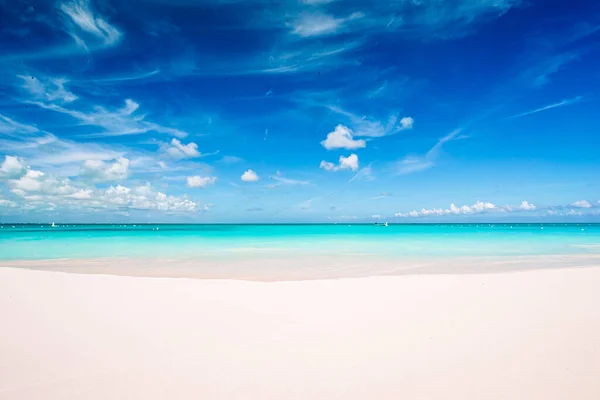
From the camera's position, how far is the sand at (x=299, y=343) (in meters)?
3.68

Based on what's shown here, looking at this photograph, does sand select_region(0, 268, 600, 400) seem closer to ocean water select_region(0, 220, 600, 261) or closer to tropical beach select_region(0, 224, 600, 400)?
tropical beach select_region(0, 224, 600, 400)

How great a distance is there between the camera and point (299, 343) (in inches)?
192

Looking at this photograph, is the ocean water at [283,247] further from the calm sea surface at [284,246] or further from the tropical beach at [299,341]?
the tropical beach at [299,341]

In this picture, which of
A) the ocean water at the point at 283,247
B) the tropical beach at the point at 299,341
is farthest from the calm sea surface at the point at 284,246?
the tropical beach at the point at 299,341

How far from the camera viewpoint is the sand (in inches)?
145

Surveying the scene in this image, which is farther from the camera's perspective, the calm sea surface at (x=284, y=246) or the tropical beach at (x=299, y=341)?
the calm sea surface at (x=284, y=246)

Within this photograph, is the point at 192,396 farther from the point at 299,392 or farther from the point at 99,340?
the point at 99,340

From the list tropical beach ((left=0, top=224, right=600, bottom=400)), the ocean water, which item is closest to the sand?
tropical beach ((left=0, top=224, right=600, bottom=400))

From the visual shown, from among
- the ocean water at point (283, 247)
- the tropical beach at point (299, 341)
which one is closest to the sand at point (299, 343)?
the tropical beach at point (299, 341)

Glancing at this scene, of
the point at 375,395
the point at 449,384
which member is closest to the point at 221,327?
the point at 375,395

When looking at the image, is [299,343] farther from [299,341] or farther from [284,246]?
[284,246]

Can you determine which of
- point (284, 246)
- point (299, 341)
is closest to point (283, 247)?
point (284, 246)

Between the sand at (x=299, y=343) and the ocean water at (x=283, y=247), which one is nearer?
the sand at (x=299, y=343)

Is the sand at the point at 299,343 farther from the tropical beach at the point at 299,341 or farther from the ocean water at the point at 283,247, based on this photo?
the ocean water at the point at 283,247
